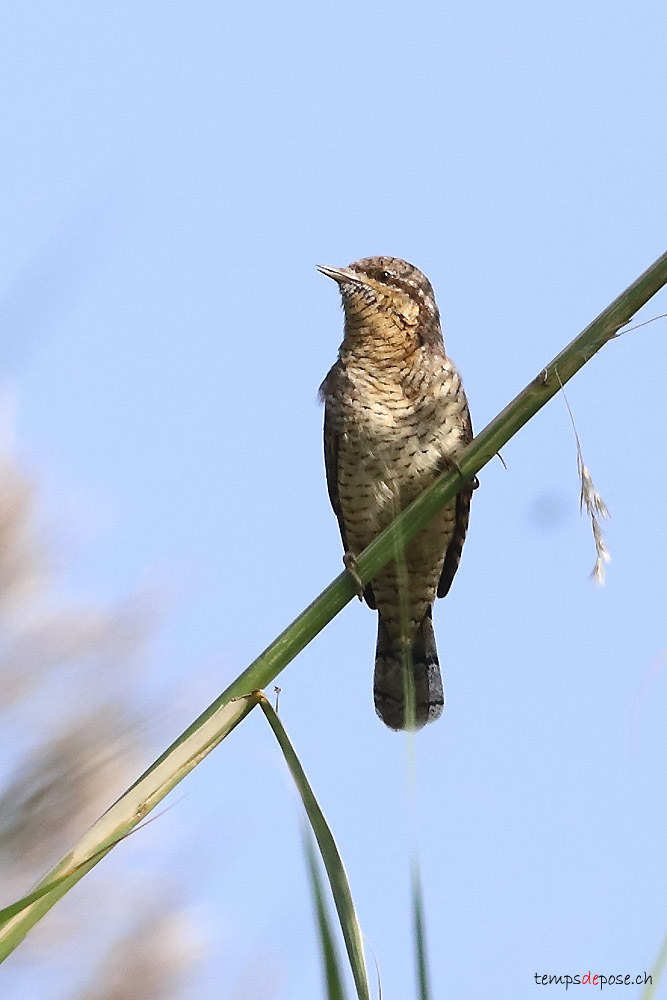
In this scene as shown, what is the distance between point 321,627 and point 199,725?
0.65ft

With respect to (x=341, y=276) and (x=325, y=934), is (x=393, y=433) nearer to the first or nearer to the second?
(x=341, y=276)

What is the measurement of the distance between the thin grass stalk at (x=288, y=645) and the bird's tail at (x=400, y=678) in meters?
2.56

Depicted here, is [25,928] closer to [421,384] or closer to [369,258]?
[421,384]

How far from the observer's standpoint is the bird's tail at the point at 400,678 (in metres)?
4.14

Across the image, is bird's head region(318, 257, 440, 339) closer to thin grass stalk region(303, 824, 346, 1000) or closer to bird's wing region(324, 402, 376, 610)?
bird's wing region(324, 402, 376, 610)

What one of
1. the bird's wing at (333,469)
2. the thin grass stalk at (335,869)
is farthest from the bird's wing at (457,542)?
the thin grass stalk at (335,869)

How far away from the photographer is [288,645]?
4.40 ft

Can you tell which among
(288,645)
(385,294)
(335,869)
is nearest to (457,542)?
(385,294)

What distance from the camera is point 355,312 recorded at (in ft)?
12.5

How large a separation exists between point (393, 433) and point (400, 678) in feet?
3.05

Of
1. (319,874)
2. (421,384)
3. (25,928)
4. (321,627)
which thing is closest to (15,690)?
(321,627)

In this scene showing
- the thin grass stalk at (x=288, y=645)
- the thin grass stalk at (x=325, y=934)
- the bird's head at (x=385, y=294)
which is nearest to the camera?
the thin grass stalk at (x=325, y=934)

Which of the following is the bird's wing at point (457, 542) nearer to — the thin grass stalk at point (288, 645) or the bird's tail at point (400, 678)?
the bird's tail at point (400, 678)

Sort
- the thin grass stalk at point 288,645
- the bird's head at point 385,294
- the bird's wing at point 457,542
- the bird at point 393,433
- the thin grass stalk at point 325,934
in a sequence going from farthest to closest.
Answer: the bird's wing at point 457,542, the bird's head at point 385,294, the bird at point 393,433, the thin grass stalk at point 288,645, the thin grass stalk at point 325,934
